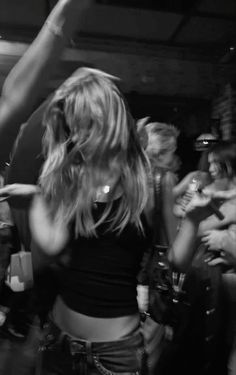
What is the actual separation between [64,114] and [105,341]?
69 cm

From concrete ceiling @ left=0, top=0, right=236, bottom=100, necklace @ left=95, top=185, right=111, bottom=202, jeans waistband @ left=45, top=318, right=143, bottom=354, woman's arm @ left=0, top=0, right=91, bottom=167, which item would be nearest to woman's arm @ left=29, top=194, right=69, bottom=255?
necklace @ left=95, top=185, right=111, bottom=202

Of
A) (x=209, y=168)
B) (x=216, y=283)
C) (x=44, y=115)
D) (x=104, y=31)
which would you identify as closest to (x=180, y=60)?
(x=104, y=31)

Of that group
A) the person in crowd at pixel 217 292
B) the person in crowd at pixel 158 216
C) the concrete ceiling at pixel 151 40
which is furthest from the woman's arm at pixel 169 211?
the concrete ceiling at pixel 151 40

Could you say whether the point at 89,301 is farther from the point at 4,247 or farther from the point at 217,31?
the point at 217,31

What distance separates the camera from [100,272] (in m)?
1.33

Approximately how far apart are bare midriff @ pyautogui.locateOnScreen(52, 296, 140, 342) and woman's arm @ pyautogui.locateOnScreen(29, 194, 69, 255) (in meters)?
0.21

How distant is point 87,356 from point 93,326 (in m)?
0.08

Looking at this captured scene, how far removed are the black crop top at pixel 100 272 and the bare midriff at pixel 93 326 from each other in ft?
0.05

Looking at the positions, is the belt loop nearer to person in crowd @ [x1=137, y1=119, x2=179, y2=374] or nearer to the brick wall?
person in crowd @ [x1=137, y1=119, x2=179, y2=374]

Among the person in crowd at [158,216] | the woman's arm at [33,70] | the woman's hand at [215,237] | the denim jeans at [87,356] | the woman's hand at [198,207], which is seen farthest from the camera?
the woman's hand at [215,237]

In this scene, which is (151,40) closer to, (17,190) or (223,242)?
(223,242)

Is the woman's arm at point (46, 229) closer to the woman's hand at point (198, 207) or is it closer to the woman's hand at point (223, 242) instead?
the woman's hand at point (198, 207)

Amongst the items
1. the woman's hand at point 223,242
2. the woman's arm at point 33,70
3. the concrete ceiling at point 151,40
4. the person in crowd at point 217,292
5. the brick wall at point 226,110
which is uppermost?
the concrete ceiling at point 151,40

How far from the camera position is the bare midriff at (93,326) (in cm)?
131
